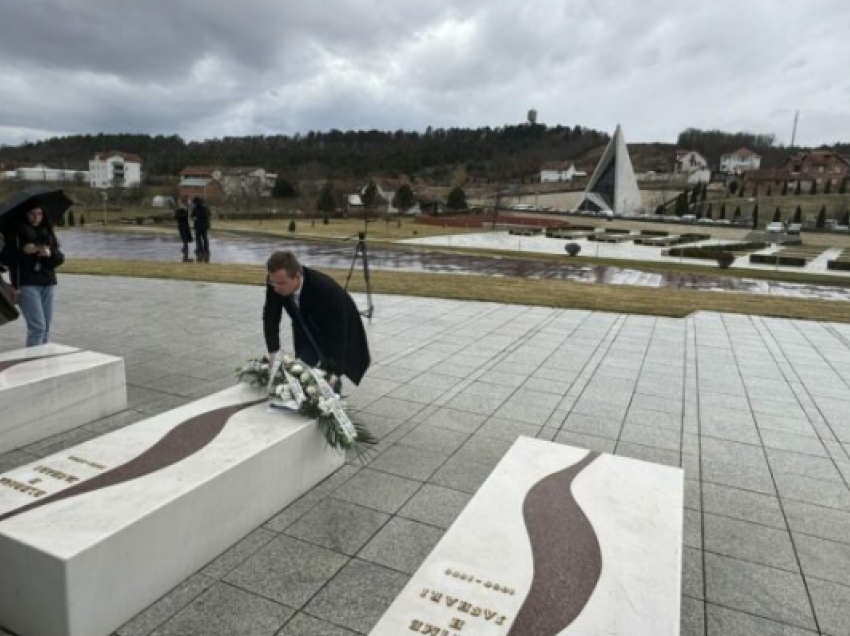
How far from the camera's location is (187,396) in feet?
20.1

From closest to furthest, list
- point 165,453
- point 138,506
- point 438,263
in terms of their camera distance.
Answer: point 138,506, point 165,453, point 438,263

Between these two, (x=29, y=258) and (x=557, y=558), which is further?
(x=29, y=258)

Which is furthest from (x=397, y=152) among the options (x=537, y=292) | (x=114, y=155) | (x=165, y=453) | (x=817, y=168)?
(x=165, y=453)

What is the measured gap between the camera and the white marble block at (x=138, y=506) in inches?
107

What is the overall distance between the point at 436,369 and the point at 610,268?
20.9m

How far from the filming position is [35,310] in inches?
262

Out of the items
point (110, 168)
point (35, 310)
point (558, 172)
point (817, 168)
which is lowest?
point (35, 310)

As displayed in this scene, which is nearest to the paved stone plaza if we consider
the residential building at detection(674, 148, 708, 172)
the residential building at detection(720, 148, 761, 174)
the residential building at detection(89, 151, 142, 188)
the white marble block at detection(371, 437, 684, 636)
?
the white marble block at detection(371, 437, 684, 636)

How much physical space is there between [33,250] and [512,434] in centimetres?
561

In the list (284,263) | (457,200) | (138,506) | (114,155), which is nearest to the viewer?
(138,506)

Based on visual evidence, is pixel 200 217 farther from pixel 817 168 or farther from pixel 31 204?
pixel 817 168

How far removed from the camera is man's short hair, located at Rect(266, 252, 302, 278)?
4.25 meters

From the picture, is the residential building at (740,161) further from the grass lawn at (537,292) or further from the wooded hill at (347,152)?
the grass lawn at (537,292)

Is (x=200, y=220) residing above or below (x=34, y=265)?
above
